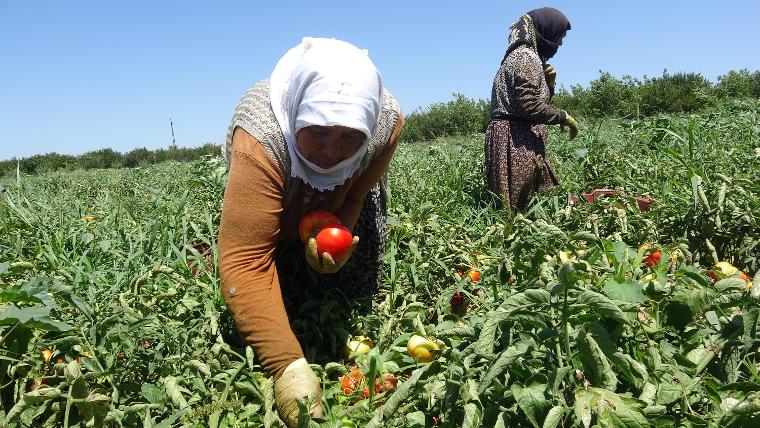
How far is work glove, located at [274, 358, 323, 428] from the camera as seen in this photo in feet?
5.90

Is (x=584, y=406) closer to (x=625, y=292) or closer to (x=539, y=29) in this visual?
(x=625, y=292)

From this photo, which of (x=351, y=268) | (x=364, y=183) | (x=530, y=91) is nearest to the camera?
(x=364, y=183)

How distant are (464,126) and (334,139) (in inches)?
1039

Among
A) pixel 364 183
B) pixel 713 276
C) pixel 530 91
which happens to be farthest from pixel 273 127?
pixel 530 91

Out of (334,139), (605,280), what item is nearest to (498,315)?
(605,280)

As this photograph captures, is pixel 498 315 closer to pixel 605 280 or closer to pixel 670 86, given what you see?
pixel 605 280

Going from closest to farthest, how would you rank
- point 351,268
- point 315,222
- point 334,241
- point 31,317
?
point 31,317, point 334,241, point 315,222, point 351,268

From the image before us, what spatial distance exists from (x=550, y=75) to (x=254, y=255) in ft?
10.3

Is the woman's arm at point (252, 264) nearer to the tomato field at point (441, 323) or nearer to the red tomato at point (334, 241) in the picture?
the tomato field at point (441, 323)

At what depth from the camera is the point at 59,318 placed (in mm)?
1946

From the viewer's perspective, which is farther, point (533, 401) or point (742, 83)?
point (742, 83)

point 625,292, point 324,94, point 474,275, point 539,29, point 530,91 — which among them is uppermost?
point 539,29

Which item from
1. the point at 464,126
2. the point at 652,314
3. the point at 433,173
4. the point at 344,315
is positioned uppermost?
the point at 464,126

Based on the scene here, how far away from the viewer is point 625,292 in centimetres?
138
